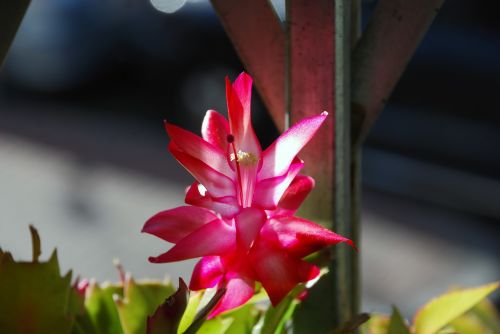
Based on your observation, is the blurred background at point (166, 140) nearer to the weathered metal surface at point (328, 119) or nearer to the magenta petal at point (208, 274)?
the weathered metal surface at point (328, 119)

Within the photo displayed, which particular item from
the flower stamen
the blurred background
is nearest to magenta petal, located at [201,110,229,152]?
the flower stamen

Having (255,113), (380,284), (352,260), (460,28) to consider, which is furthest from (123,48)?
(352,260)

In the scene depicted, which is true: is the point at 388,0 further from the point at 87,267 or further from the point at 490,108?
the point at 490,108

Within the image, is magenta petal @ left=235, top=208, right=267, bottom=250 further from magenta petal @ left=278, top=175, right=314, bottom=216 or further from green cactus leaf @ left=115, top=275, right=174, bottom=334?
green cactus leaf @ left=115, top=275, right=174, bottom=334

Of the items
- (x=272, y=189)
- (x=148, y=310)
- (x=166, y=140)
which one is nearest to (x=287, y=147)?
(x=272, y=189)

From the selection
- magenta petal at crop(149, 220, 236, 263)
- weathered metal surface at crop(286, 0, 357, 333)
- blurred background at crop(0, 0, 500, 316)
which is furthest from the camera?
blurred background at crop(0, 0, 500, 316)

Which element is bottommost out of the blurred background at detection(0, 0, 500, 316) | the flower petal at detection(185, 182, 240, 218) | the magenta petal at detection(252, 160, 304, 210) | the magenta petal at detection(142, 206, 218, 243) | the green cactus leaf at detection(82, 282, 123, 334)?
the green cactus leaf at detection(82, 282, 123, 334)
